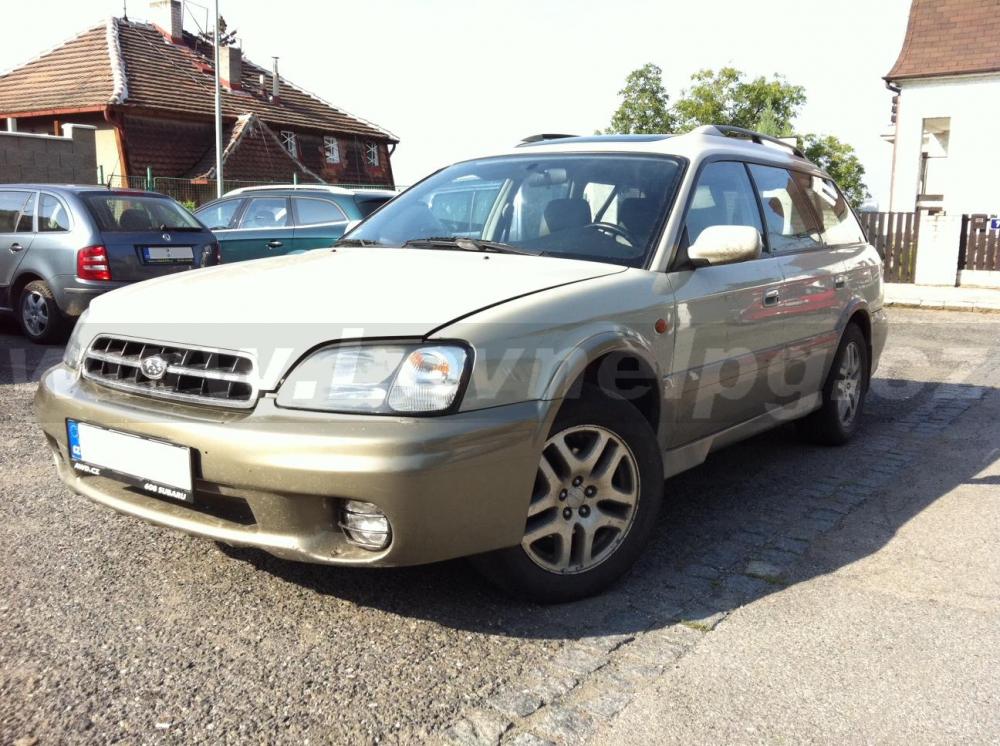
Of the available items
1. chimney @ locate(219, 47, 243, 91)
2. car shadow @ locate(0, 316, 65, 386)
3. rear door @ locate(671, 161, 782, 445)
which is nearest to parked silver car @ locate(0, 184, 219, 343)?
car shadow @ locate(0, 316, 65, 386)

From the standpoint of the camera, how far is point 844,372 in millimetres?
5547

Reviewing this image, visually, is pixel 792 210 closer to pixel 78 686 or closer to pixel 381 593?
pixel 381 593

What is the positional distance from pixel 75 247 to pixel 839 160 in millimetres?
52791

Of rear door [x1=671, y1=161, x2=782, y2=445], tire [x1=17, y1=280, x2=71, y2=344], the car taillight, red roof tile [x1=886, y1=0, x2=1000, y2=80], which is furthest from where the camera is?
red roof tile [x1=886, y1=0, x2=1000, y2=80]

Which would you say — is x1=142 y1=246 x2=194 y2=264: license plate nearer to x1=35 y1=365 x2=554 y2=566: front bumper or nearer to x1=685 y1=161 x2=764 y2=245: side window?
x1=685 y1=161 x2=764 y2=245: side window

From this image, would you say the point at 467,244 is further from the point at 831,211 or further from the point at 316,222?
the point at 316,222

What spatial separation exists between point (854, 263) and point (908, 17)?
29970mm

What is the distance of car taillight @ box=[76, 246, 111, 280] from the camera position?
890 cm

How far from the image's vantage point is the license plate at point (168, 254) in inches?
365

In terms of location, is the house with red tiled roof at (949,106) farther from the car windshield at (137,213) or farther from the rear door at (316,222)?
the car windshield at (137,213)

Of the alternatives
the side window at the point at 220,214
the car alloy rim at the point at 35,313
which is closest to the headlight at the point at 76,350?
the car alloy rim at the point at 35,313

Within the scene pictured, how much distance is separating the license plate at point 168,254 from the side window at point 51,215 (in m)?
0.75

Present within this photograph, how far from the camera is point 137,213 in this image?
31.0 feet

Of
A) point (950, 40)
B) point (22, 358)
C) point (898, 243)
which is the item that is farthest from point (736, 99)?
point (22, 358)
